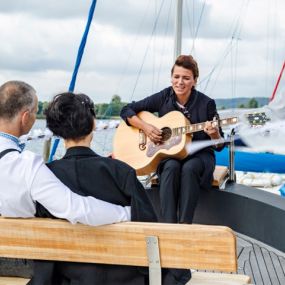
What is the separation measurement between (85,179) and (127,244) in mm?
281

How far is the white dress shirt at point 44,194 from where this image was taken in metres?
2.04

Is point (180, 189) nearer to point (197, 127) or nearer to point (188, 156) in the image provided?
point (188, 156)

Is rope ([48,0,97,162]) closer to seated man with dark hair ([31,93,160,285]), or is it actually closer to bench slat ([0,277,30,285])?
bench slat ([0,277,30,285])

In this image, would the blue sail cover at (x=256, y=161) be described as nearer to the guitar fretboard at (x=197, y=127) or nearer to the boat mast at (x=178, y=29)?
the boat mast at (x=178, y=29)

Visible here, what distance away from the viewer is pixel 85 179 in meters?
2.14

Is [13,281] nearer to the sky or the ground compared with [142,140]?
nearer to the ground

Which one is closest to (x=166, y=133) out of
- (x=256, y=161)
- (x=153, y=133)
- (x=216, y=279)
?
(x=153, y=133)

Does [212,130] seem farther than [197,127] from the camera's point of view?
No

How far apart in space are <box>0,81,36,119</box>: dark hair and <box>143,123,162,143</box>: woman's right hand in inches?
96.5

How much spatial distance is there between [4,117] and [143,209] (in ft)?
2.14

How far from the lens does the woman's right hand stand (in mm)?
4723

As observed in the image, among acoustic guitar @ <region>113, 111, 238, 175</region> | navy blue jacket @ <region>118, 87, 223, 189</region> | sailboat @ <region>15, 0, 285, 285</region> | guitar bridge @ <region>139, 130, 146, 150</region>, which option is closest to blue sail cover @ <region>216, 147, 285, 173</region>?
sailboat @ <region>15, 0, 285, 285</region>

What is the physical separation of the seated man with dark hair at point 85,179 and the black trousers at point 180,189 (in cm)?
216

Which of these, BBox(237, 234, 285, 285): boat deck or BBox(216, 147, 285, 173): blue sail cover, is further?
BBox(216, 147, 285, 173): blue sail cover
